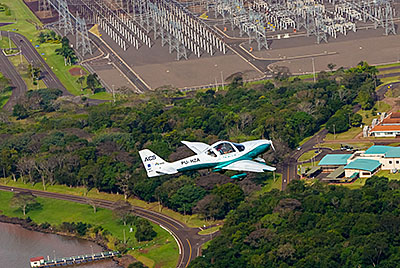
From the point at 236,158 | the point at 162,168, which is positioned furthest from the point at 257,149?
the point at 162,168

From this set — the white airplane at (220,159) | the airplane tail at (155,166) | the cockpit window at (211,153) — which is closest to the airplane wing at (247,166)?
the white airplane at (220,159)

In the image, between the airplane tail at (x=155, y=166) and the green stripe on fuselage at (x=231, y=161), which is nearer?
the airplane tail at (x=155, y=166)

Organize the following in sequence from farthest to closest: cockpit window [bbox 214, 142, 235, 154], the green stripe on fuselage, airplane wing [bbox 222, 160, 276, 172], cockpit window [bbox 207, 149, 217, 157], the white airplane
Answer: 1. cockpit window [bbox 214, 142, 235, 154]
2. the green stripe on fuselage
3. cockpit window [bbox 207, 149, 217, 157]
4. the white airplane
5. airplane wing [bbox 222, 160, 276, 172]

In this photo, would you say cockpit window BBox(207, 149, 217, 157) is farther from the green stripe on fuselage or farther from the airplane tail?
the airplane tail

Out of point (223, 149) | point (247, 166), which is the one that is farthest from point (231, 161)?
point (247, 166)

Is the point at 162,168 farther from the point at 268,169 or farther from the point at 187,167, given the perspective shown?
the point at 268,169

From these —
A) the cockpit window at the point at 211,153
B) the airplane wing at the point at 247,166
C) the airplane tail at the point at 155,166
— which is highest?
the cockpit window at the point at 211,153

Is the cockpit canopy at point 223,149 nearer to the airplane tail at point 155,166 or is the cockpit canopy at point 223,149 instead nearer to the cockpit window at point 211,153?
the cockpit window at point 211,153

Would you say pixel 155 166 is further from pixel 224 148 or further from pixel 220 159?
pixel 224 148

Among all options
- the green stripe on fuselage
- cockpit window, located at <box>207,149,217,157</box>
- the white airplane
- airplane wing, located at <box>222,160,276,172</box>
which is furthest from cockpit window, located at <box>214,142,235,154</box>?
airplane wing, located at <box>222,160,276,172</box>
